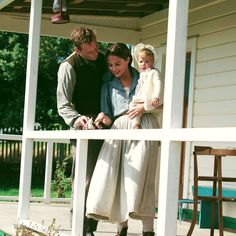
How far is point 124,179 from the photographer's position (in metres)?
5.29

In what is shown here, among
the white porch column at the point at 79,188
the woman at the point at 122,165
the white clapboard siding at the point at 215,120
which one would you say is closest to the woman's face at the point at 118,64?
the woman at the point at 122,165

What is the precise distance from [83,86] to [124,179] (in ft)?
3.18

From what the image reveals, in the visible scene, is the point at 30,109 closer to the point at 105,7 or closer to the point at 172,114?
the point at 172,114

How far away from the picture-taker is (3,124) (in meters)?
27.0

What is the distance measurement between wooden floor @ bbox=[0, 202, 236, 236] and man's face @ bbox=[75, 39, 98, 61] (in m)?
1.57

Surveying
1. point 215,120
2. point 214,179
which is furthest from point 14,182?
point 214,179

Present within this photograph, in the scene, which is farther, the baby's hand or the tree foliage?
the tree foliage

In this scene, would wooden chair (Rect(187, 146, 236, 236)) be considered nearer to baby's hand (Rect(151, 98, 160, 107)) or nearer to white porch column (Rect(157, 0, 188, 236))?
baby's hand (Rect(151, 98, 160, 107))

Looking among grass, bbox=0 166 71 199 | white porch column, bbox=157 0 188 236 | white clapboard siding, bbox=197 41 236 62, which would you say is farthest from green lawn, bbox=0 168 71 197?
white porch column, bbox=157 0 188 236

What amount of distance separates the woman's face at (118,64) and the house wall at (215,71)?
2854 mm

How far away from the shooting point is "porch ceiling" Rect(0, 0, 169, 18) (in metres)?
9.45

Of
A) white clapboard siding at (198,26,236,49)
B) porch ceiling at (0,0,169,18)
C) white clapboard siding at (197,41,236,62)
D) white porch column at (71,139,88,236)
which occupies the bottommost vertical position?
white porch column at (71,139,88,236)

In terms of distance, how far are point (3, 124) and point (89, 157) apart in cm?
2150

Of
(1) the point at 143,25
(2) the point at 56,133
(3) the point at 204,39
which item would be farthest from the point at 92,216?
(1) the point at 143,25
